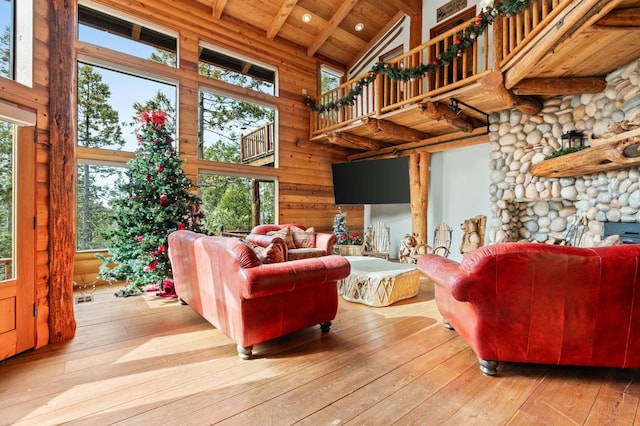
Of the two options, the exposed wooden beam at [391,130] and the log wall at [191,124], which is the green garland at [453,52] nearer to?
the exposed wooden beam at [391,130]

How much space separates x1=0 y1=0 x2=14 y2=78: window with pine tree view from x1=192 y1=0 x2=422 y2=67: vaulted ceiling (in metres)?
3.81

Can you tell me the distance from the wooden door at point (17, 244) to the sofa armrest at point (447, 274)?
3.06 metres

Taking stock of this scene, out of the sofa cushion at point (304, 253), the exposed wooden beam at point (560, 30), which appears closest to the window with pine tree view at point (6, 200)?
the sofa cushion at point (304, 253)

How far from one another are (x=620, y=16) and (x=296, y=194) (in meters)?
5.29

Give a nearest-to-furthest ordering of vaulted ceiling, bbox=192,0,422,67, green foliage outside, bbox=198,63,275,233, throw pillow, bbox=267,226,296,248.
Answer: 1. throw pillow, bbox=267,226,296,248
2. green foliage outside, bbox=198,63,275,233
3. vaulted ceiling, bbox=192,0,422,67

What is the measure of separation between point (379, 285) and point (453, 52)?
→ 3323 millimetres

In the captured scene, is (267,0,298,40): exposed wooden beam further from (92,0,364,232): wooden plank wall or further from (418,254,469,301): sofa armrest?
(418,254,469,301): sofa armrest

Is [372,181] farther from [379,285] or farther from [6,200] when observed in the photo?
[6,200]

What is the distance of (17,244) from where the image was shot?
2.25 meters

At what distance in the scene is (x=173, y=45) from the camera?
526cm

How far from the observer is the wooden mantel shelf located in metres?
2.92

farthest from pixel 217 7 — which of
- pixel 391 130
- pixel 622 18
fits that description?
pixel 622 18

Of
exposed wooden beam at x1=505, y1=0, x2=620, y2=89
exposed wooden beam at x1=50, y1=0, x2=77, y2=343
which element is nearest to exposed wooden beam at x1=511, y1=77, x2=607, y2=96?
exposed wooden beam at x1=505, y1=0, x2=620, y2=89

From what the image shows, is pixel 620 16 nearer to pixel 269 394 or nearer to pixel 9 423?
pixel 269 394
